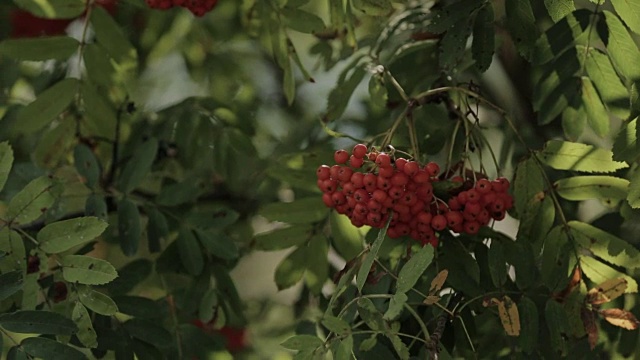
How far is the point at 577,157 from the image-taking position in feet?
4.97

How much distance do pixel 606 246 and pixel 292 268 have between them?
521 millimetres

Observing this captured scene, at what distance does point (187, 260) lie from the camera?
1.75 metres

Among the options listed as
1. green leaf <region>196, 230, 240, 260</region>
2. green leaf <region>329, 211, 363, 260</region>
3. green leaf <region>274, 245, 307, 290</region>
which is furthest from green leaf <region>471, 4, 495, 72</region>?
green leaf <region>196, 230, 240, 260</region>

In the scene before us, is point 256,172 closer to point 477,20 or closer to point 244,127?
point 244,127

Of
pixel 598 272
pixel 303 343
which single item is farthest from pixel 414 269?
pixel 598 272

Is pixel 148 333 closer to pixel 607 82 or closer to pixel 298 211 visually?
pixel 298 211

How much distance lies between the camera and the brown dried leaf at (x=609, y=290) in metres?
1.43

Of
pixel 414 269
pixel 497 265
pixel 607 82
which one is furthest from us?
pixel 607 82

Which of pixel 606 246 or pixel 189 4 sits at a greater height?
pixel 189 4

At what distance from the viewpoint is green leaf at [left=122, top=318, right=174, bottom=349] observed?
1581mm

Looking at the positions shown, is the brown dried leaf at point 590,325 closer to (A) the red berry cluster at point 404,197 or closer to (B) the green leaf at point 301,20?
(A) the red berry cluster at point 404,197

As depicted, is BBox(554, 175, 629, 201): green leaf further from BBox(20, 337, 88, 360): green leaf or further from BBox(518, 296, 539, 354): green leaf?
BBox(20, 337, 88, 360): green leaf

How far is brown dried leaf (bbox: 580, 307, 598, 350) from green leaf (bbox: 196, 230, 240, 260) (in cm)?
61

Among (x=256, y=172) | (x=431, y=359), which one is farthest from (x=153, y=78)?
(x=431, y=359)
